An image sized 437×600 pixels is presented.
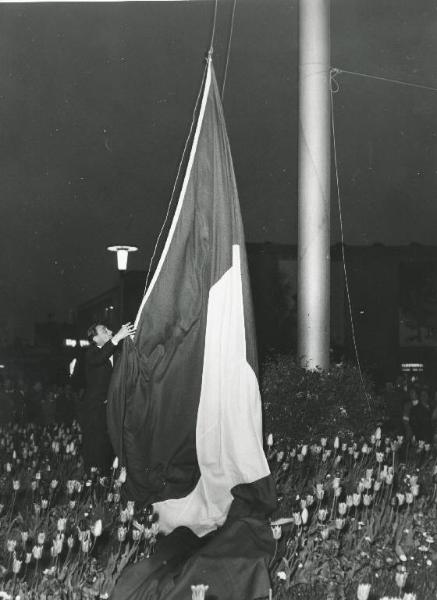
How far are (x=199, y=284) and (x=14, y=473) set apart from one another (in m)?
2.70

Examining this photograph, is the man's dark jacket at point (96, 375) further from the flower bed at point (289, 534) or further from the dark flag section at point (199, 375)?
the dark flag section at point (199, 375)

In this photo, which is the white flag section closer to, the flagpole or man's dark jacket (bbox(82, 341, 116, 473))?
man's dark jacket (bbox(82, 341, 116, 473))

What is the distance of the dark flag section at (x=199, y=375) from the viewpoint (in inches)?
200

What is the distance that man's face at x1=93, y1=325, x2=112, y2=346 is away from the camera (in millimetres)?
6691

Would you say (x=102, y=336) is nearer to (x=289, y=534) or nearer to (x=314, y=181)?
(x=289, y=534)

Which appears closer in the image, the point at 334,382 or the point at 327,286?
the point at 334,382

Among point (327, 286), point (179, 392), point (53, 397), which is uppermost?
point (327, 286)

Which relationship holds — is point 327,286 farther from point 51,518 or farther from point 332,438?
point 51,518

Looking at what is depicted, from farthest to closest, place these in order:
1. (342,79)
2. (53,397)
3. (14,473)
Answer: (342,79), (53,397), (14,473)

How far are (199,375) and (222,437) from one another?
0.47 m

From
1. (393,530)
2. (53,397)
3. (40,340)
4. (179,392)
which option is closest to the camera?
(393,530)

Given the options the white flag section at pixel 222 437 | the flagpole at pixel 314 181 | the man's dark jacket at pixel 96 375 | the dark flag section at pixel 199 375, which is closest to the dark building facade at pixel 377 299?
the flagpole at pixel 314 181

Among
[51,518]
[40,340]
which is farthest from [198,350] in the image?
[40,340]

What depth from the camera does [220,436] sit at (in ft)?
16.8
